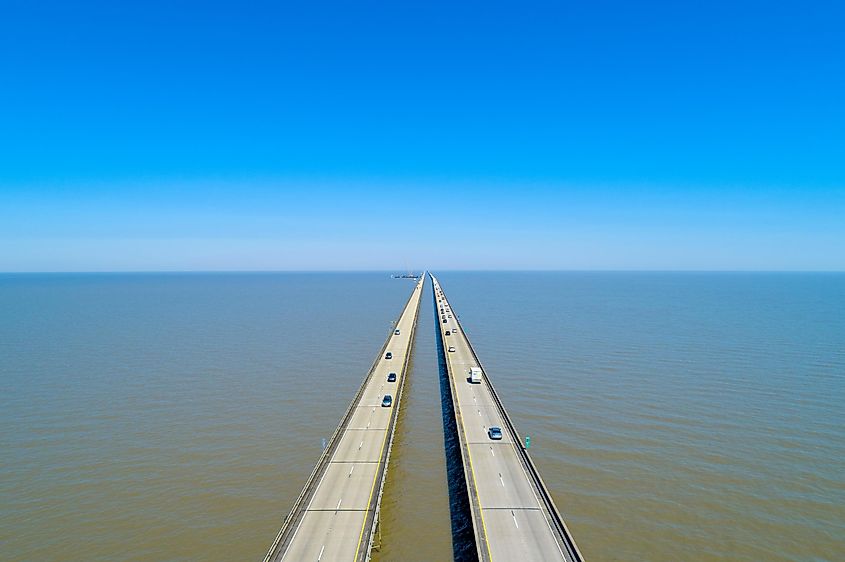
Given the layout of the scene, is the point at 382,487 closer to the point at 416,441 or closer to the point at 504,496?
the point at 504,496

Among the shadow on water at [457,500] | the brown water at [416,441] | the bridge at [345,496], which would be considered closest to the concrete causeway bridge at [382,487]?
the bridge at [345,496]

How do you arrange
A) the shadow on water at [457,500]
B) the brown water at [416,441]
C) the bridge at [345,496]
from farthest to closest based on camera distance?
the brown water at [416,441] → the shadow on water at [457,500] → the bridge at [345,496]

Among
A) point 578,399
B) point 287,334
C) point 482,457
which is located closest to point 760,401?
point 578,399

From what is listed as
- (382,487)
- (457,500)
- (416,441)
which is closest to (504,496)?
(457,500)

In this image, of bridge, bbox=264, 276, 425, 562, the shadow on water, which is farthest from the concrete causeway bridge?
the shadow on water

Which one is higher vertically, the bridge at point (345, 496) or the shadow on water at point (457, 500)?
the bridge at point (345, 496)

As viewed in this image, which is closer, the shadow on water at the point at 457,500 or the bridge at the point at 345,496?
the bridge at the point at 345,496

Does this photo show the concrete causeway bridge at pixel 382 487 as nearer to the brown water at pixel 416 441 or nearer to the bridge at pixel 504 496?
the bridge at pixel 504 496
